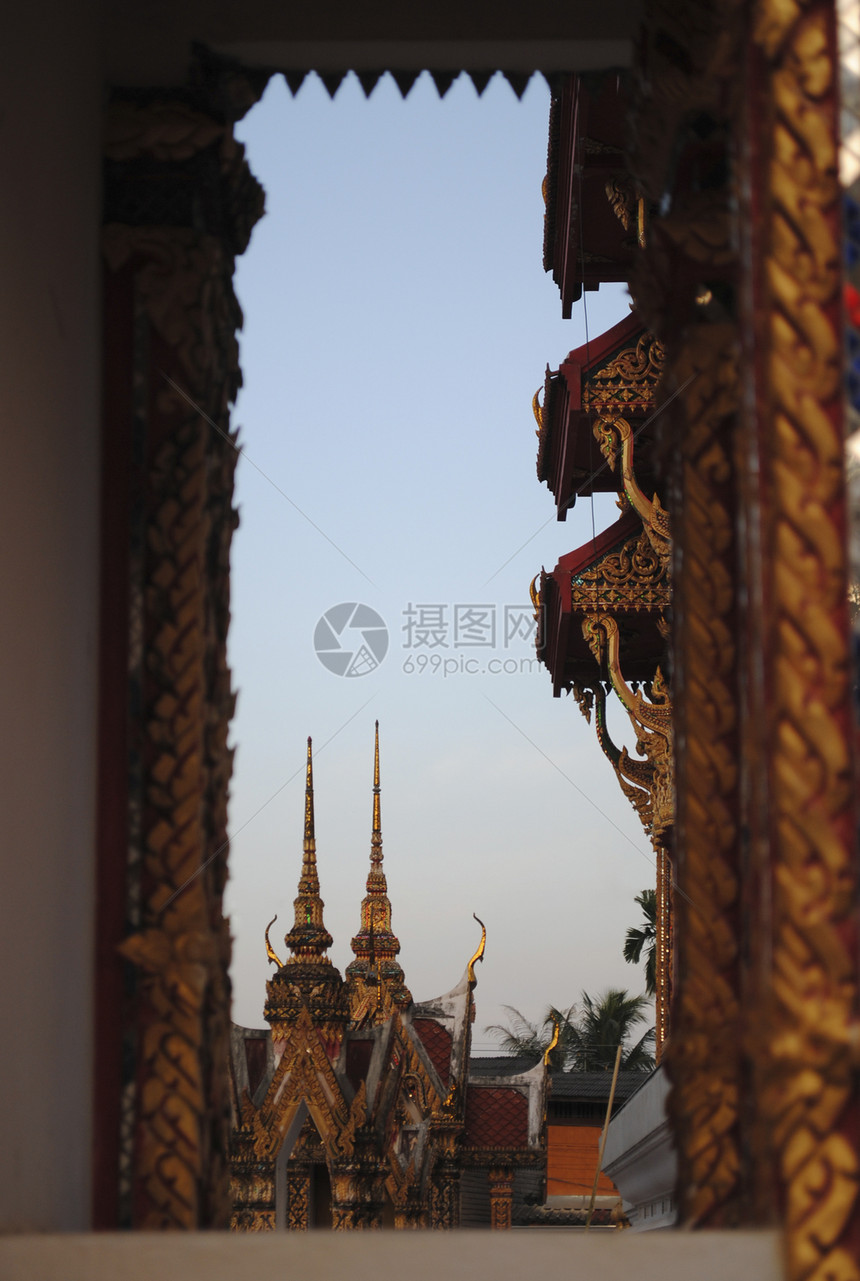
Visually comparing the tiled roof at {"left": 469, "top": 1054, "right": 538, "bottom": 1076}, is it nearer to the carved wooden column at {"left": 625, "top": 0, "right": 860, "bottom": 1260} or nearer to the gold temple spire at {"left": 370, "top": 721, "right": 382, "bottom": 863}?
the gold temple spire at {"left": 370, "top": 721, "right": 382, "bottom": 863}

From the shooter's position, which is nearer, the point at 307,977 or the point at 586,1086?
the point at 307,977

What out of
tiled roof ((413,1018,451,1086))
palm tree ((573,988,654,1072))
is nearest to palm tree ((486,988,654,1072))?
palm tree ((573,988,654,1072))

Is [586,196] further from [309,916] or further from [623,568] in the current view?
[309,916]

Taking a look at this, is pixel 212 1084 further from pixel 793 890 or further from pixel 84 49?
pixel 84 49

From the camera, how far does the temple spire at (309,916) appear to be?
49.1ft

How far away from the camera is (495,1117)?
17.9 meters

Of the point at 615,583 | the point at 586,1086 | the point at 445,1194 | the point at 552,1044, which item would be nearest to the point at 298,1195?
the point at 445,1194

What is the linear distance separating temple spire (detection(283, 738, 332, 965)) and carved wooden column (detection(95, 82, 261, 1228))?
1137 cm

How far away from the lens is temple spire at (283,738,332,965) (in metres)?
15.0

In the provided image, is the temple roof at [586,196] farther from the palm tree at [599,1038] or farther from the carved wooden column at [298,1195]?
the palm tree at [599,1038]

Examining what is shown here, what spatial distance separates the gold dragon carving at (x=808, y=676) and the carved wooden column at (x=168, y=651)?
59.3 inches

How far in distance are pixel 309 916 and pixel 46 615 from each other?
12.2 m

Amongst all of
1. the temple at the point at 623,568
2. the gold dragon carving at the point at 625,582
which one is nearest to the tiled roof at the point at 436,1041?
the temple at the point at 623,568

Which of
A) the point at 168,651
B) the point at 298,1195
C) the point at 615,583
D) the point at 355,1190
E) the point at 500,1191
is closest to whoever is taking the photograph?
the point at 168,651
